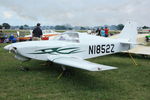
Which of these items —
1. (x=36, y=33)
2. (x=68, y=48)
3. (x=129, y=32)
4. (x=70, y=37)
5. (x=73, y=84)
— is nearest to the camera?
(x=73, y=84)

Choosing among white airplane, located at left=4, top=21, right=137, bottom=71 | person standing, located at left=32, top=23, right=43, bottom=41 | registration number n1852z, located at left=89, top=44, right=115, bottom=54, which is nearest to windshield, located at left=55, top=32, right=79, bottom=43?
white airplane, located at left=4, top=21, right=137, bottom=71

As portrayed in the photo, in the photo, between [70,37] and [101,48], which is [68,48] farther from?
[101,48]

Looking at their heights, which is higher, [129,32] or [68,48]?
[129,32]

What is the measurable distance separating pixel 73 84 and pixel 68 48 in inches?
73.4

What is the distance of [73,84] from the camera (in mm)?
6117

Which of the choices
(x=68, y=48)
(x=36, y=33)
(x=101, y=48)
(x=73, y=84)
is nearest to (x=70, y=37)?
(x=68, y=48)

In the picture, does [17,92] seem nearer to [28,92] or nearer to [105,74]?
[28,92]

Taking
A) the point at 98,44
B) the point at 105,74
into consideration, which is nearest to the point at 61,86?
the point at 105,74

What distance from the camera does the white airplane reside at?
7207mm

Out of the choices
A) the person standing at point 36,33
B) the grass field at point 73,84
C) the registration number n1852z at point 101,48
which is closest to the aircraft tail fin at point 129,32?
the registration number n1852z at point 101,48

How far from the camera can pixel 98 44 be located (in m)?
8.30

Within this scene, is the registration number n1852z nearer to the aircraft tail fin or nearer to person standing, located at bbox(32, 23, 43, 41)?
the aircraft tail fin

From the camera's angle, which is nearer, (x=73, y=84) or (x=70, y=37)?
(x=73, y=84)

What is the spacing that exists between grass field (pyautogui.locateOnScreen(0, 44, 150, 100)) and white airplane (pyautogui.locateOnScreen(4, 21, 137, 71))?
0.61m
